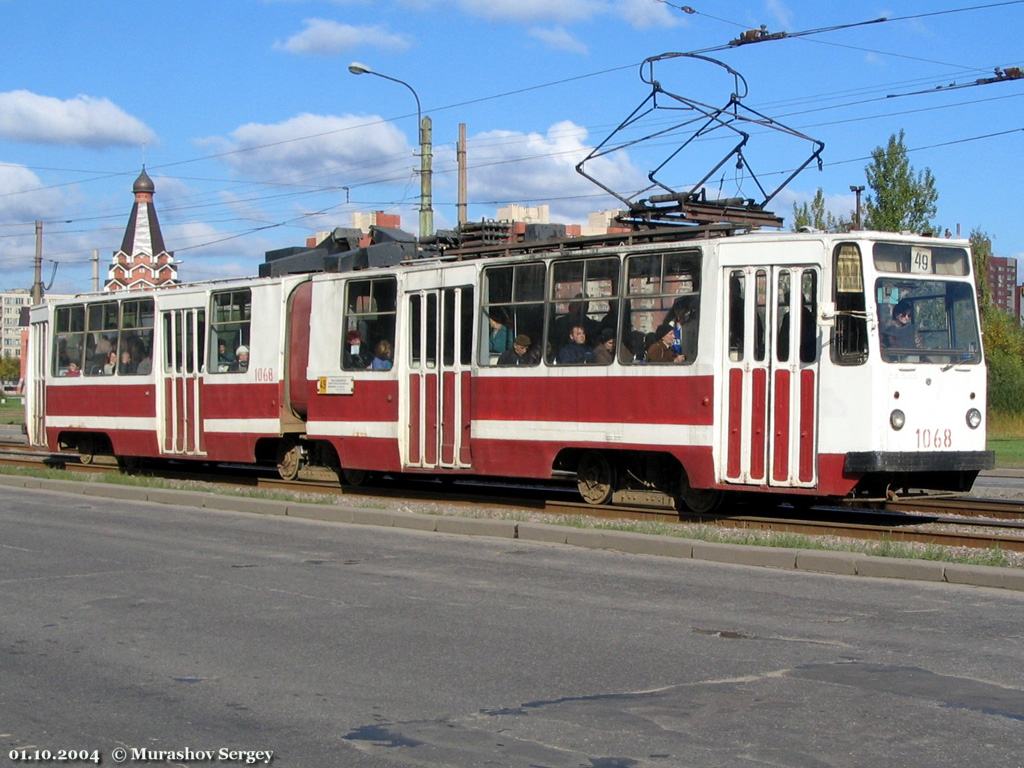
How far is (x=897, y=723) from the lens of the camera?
253 inches

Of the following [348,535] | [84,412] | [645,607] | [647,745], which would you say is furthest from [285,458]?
[647,745]

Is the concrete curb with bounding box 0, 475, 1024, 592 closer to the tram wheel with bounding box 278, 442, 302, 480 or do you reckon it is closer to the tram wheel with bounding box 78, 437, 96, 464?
the tram wheel with bounding box 278, 442, 302, 480

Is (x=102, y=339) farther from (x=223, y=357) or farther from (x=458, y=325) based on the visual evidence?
(x=458, y=325)

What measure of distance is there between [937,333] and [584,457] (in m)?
4.42

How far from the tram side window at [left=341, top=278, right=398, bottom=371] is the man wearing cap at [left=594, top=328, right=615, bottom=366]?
137 inches

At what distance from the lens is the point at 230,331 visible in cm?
2105

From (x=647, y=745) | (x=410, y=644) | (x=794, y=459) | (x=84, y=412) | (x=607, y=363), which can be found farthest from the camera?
(x=84, y=412)

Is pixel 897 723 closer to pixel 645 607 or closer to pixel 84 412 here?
pixel 645 607

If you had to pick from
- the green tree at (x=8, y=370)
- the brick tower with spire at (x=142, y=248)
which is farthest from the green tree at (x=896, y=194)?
the green tree at (x=8, y=370)

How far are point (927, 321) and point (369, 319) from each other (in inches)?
300

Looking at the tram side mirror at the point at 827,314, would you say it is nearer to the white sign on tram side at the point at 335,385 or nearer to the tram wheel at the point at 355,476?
the white sign on tram side at the point at 335,385

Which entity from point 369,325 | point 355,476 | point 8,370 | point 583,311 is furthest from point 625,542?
point 8,370

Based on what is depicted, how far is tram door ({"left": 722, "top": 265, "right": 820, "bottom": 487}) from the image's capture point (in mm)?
14023

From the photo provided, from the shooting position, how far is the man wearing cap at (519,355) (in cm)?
1655
